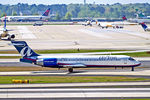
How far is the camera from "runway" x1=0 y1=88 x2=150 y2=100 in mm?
47094

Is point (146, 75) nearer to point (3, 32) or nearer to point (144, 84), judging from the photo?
point (144, 84)

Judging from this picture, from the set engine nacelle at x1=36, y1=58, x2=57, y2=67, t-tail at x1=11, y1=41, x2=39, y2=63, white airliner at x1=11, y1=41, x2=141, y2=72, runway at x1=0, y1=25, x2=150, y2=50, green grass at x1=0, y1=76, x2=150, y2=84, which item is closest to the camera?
green grass at x1=0, y1=76, x2=150, y2=84

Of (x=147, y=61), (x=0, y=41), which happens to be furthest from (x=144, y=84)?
(x=0, y=41)

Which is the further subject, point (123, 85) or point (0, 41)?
point (0, 41)

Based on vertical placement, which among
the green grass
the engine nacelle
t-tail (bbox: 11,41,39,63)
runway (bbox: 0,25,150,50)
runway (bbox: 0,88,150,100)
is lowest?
runway (bbox: 0,25,150,50)

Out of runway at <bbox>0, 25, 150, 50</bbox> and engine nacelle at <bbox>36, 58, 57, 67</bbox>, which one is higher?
engine nacelle at <bbox>36, 58, 57, 67</bbox>

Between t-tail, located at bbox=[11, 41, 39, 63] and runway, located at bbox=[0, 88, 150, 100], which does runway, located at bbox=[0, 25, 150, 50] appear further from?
Result: runway, located at bbox=[0, 88, 150, 100]

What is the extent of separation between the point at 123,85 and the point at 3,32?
8910cm

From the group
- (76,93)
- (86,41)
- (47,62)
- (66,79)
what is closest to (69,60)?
(47,62)

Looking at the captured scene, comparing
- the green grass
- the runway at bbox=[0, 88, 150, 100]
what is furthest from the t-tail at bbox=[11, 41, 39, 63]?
the runway at bbox=[0, 88, 150, 100]

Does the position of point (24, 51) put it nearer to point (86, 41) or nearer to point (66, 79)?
point (66, 79)

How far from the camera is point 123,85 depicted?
5356 centimetres

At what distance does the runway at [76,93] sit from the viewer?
155 feet

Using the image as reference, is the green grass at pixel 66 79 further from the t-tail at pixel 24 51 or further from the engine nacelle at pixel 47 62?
the t-tail at pixel 24 51
